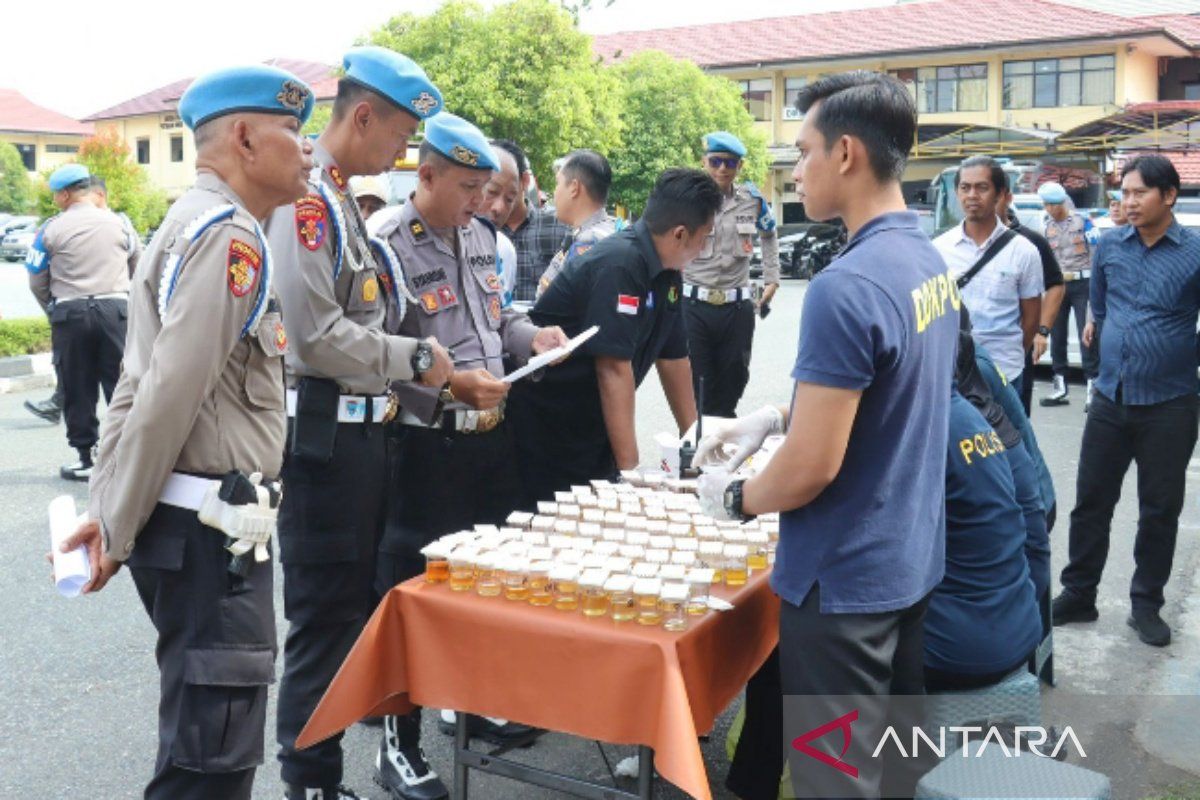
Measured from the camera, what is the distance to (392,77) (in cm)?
320

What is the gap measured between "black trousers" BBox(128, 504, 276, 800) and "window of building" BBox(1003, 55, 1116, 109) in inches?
1477

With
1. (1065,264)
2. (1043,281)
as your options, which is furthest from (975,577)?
(1065,264)

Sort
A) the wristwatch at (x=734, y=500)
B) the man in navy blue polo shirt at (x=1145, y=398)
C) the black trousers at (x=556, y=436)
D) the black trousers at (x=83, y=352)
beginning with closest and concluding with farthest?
the wristwatch at (x=734, y=500)
the black trousers at (x=556, y=436)
the man in navy blue polo shirt at (x=1145, y=398)
the black trousers at (x=83, y=352)

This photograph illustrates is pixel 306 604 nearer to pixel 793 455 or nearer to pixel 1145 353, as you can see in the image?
pixel 793 455

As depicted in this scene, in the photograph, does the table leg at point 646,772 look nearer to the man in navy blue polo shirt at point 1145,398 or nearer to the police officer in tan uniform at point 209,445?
the police officer in tan uniform at point 209,445

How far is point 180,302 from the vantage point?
231cm

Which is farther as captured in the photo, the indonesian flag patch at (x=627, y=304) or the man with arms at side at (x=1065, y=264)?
the man with arms at side at (x=1065, y=264)

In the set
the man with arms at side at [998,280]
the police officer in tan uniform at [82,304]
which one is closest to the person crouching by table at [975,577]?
the man with arms at side at [998,280]

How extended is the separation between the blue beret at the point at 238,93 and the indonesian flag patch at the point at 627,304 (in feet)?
5.28

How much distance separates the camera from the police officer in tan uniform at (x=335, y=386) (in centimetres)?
303

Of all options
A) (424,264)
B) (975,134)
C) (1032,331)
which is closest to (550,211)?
(1032,331)

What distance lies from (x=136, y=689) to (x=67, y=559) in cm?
211

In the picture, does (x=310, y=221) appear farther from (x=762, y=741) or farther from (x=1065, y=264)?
(x=1065, y=264)

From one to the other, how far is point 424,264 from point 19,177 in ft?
192
